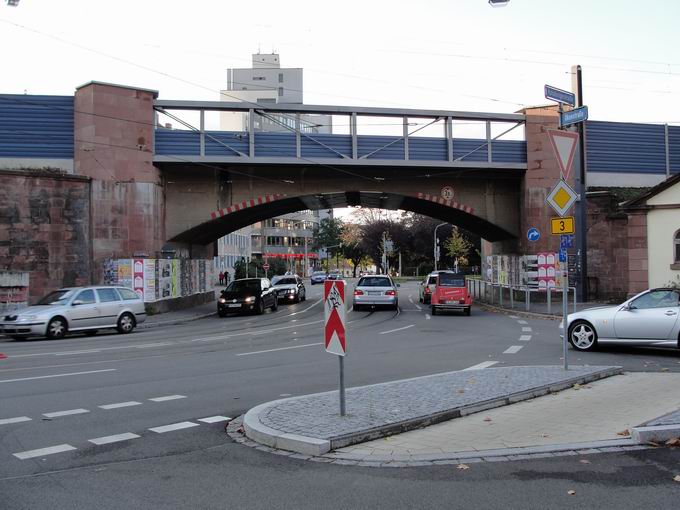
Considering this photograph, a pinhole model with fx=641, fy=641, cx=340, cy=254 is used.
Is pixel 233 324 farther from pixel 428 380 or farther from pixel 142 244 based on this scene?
pixel 428 380

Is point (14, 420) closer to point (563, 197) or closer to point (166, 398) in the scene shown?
point (166, 398)

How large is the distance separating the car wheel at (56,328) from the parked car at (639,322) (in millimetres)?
14197

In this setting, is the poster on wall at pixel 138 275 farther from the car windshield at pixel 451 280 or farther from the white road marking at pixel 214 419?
the white road marking at pixel 214 419

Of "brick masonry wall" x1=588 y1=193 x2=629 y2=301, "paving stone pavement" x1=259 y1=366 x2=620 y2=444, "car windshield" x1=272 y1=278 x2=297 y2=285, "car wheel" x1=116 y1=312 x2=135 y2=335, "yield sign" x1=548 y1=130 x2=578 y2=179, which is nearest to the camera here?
"paving stone pavement" x1=259 y1=366 x2=620 y2=444

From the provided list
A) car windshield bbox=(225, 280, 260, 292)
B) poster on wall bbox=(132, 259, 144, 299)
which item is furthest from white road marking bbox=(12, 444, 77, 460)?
car windshield bbox=(225, 280, 260, 292)

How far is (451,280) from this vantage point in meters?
26.1

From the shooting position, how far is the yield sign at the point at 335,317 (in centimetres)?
686

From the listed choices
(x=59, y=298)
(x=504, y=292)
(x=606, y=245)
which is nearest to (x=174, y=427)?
(x=59, y=298)

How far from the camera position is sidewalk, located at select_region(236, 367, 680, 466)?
592 centimetres

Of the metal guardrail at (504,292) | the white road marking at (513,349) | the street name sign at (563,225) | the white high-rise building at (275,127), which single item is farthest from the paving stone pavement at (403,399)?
the white high-rise building at (275,127)

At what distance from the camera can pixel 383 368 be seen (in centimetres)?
1142

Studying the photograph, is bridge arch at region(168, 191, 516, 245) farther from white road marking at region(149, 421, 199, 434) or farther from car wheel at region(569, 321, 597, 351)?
white road marking at region(149, 421, 199, 434)

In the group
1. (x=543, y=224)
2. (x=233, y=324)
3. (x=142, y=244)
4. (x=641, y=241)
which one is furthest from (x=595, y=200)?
(x=142, y=244)

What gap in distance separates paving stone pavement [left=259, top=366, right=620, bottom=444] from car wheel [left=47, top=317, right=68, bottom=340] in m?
13.1
